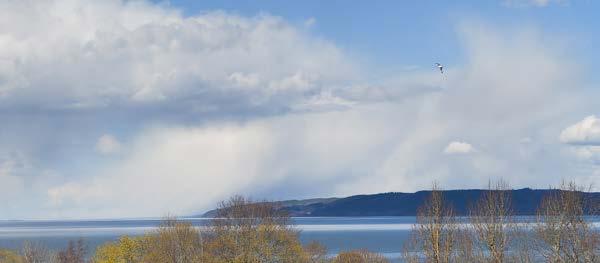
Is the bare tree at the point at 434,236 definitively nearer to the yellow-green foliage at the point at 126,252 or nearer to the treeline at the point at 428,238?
the treeline at the point at 428,238

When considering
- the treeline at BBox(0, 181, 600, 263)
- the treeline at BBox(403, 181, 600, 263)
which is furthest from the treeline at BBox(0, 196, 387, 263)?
the treeline at BBox(403, 181, 600, 263)

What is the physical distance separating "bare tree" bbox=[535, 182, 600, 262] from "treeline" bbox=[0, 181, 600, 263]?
6cm

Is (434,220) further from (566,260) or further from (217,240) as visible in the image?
(217,240)

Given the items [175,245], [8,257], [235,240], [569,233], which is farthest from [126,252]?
[569,233]

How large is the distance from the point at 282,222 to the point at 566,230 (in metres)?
36.5

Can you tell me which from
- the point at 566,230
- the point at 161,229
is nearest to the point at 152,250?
the point at 161,229

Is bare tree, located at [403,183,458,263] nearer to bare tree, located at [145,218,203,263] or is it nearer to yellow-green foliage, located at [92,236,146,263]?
bare tree, located at [145,218,203,263]

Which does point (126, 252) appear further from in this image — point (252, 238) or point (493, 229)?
point (493, 229)

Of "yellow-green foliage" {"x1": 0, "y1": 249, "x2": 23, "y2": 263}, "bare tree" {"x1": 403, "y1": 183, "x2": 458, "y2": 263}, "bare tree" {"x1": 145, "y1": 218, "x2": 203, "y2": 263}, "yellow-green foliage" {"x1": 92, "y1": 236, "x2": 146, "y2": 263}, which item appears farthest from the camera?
"yellow-green foliage" {"x1": 0, "y1": 249, "x2": 23, "y2": 263}

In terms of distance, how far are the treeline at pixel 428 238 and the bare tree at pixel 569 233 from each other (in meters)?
0.06

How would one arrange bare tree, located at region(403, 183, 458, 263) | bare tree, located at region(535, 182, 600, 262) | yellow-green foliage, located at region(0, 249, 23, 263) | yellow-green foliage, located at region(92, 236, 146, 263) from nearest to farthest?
bare tree, located at region(535, 182, 600, 262), bare tree, located at region(403, 183, 458, 263), yellow-green foliage, located at region(92, 236, 146, 263), yellow-green foliage, located at region(0, 249, 23, 263)

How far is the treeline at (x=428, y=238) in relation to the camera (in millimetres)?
53938

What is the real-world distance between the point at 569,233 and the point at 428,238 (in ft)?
32.0

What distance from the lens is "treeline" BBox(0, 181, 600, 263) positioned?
5394cm
